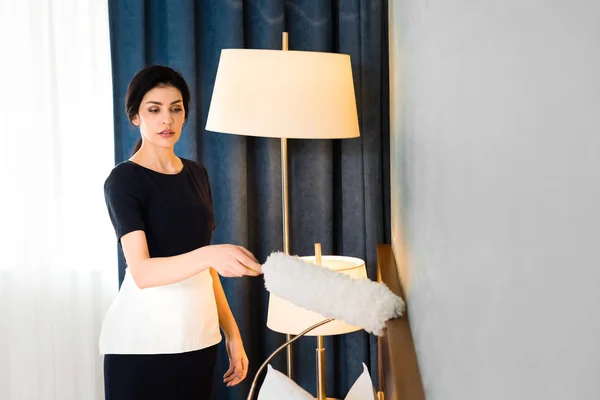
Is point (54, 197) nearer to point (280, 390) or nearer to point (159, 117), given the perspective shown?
point (159, 117)

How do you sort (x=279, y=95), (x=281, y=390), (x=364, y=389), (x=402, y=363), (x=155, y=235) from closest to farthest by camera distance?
(x=402, y=363)
(x=281, y=390)
(x=364, y=389)
(x=155, y=235)
(x=279, y=95)

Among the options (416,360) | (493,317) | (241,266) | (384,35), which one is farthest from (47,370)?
(493,317)

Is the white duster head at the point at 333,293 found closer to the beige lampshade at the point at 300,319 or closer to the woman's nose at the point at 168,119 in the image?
the beige lampshade at the point at 300,319

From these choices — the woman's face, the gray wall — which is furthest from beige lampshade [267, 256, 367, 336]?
the gray wall

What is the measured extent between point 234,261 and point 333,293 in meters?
0.45

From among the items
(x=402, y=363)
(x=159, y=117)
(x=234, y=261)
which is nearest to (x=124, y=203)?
(x=159, y=117)

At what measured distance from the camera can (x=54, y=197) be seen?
268 cm

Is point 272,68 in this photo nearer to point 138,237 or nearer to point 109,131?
point 138,237

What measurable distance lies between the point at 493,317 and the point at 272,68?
1.76m

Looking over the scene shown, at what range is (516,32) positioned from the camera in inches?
13.5

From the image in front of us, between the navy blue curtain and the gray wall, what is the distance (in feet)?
6.20

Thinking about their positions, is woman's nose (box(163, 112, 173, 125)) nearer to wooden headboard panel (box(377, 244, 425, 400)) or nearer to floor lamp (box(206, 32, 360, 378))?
floor lamp (box(206, 32, 360, 378))

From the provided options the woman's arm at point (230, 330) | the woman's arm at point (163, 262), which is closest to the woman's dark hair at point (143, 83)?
the woman's arm at point (163, 262)

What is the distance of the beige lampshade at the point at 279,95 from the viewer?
2.09m
